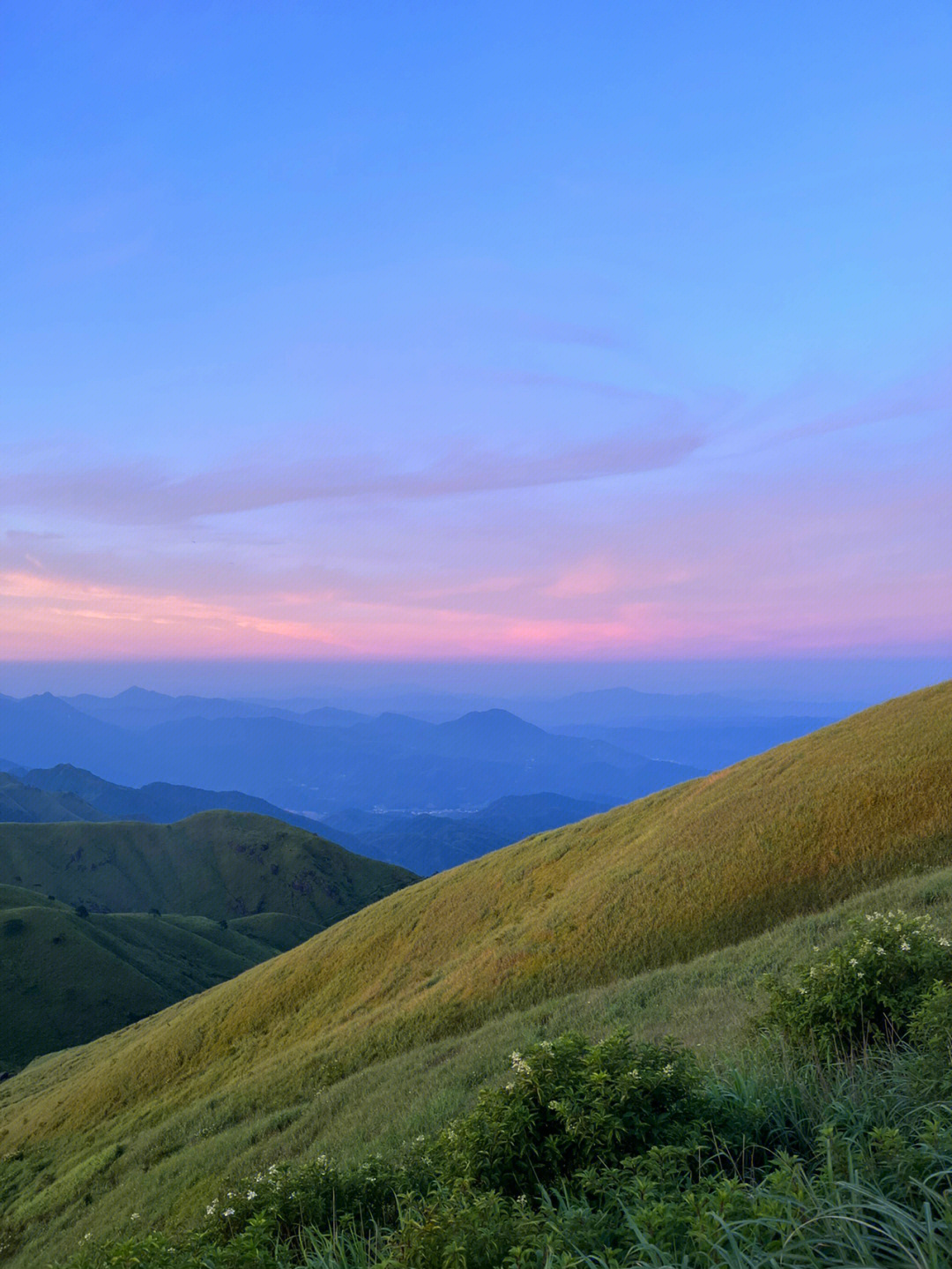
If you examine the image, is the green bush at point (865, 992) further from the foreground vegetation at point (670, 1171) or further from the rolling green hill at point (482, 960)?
the rolling green hill at point (482, 960)

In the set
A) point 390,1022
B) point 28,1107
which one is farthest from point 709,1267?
point 28,1107

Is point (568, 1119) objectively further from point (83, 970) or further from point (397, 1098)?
point (83, 970)

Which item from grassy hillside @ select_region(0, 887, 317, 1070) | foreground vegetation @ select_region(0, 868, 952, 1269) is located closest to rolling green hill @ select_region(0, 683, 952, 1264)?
foreground vegetation @ select_region(0, 868, 952, 1269)

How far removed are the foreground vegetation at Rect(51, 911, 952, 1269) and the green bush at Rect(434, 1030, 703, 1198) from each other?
0.02 m

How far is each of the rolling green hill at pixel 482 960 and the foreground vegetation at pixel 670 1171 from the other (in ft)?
17.8

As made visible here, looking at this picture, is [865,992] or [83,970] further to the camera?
[83,970]

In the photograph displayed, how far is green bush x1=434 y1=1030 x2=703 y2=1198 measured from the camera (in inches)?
239

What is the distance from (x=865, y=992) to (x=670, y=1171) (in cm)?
441

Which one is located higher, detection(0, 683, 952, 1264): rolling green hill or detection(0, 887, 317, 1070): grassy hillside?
detection(0, 683, 952, 1264): rolling green hill

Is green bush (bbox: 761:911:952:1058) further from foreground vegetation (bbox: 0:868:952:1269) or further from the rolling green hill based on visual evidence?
the rolling green hill

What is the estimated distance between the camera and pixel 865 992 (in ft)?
27.6

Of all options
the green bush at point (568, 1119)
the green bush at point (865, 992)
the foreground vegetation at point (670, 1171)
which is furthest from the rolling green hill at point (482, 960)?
the green bush at point (568, 1119)

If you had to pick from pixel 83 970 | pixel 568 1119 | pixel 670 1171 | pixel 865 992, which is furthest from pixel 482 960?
pixel 83 970

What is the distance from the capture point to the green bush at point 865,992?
325 inches
